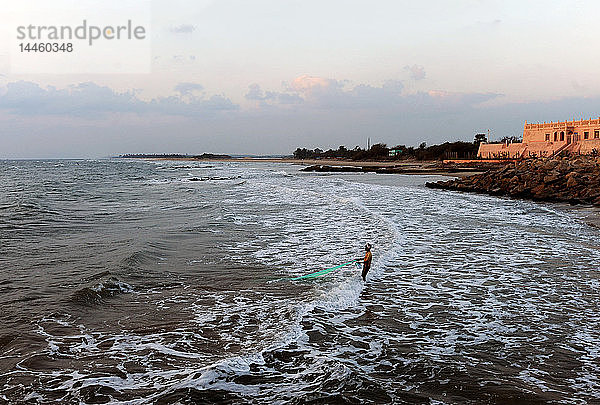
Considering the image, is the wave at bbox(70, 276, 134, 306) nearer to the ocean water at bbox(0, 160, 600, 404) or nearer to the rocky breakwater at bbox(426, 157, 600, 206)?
the ocean water at bbox(0, 160, 600, 404)

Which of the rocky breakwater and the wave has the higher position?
the rocky breakwater

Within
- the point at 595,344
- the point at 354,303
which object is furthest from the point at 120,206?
the point at 595,344

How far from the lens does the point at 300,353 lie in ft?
20.1

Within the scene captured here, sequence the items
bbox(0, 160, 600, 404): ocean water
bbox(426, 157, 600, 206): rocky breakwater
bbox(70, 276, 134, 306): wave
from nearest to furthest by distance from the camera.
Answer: bbox(0, 160, 600, 404): ocean water
bbox(70, 276, 134, 306): wave
bbox(426, 157, 600, 206): rocky breakwater

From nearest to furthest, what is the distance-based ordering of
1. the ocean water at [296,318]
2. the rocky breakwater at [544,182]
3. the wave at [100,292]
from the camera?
the ocean water at [296,318] → the wave at [100,292] → the rocky breakwater at [544,182]

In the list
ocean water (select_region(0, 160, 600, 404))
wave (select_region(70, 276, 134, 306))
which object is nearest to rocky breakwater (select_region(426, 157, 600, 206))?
ocean water (select_region(0, 160, 600, 404))

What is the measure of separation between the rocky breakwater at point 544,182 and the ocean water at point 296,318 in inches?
529

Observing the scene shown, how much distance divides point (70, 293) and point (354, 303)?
536 centimetres

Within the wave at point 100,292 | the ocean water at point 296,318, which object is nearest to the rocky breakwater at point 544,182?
the ocean water at point 296,318

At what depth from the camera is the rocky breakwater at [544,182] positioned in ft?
89.9

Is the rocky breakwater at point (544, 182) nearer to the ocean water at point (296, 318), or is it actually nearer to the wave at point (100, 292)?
the ocean water at point (296, 318)

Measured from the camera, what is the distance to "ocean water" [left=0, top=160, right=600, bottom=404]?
17.2ft

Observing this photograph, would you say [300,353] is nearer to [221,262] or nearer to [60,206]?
[221,262]

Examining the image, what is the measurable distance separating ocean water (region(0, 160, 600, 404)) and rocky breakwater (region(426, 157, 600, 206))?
529 inches
